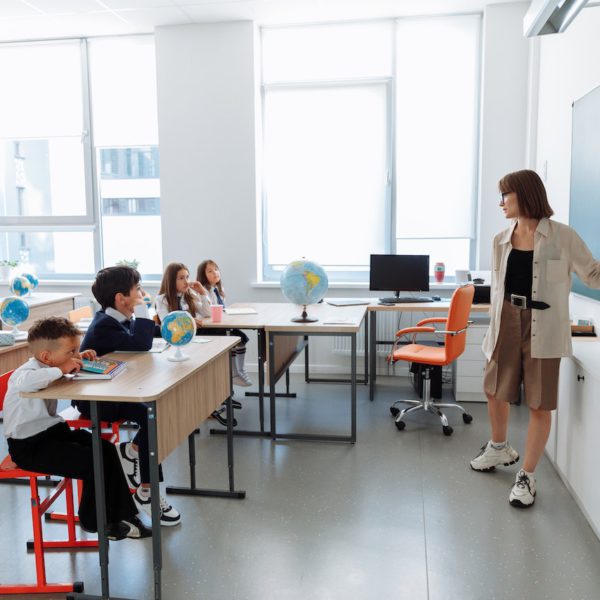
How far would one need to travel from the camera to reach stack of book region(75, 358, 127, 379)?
7.13 feet

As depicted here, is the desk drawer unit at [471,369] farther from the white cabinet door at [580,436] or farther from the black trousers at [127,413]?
the black trousers at [127,413]

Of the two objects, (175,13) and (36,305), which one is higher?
(175,13)

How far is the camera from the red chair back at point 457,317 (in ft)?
12.1

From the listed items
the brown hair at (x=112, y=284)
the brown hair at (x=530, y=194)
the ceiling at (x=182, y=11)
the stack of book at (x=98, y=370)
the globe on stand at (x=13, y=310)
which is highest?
the ceiling at (x=182, y=11)

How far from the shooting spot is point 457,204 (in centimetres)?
529

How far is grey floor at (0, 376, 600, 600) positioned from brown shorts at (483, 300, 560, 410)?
0.53m

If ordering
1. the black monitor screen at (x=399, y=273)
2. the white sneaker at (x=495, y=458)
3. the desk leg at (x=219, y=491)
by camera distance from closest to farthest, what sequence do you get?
1. the desk leg at (x=219, y=491)
2. the white sneaker at (x=495, y=458)
3. the black monitor screen at (x=399, y=273)

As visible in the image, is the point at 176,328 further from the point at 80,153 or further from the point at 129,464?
the point at 80,153

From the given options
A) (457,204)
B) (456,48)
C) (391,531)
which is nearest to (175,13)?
(456,48)

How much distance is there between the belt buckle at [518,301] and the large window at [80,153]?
3.98 meters

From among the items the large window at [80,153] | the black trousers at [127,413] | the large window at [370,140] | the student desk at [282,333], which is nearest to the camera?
the black trousers at [127,413]

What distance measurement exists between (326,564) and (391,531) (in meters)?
0.39

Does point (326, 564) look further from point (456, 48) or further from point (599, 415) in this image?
point (456, 48)

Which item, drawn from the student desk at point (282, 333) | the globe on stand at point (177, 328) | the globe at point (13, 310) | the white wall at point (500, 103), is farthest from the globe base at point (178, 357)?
the white wall at point (500, 103)
